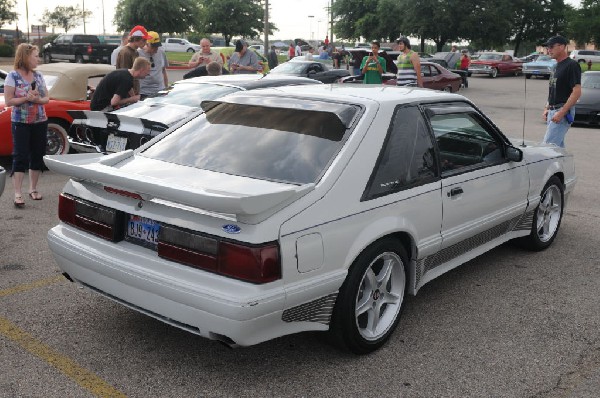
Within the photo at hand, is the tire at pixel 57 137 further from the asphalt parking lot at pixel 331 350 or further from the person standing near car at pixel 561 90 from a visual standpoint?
the person standing near car at pixel 561 90

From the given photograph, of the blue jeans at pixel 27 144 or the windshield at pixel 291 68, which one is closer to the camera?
the blue jeans at pixel 27 144

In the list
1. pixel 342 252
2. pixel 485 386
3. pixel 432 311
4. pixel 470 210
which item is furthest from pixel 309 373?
pixel 470 210

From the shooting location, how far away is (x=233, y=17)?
79.3m

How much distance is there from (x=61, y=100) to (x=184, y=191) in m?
6.61

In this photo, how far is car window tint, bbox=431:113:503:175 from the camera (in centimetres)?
421

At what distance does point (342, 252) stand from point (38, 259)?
301 centimetres

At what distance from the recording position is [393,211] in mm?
3609

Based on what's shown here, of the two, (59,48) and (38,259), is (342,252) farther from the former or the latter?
(59,48)

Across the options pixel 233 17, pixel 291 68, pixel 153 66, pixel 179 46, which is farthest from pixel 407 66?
pixel 233 17

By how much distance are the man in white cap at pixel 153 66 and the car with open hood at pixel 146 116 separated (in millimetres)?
1634

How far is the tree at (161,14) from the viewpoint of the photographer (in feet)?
212

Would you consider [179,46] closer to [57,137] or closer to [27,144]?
[57,137]

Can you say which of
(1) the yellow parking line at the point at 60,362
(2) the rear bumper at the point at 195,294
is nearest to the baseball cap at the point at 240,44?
(1) the yellow parking line at the point at 60,362

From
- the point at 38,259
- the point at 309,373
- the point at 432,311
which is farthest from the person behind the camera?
the point at 38,259
